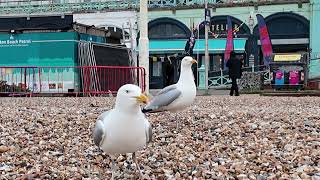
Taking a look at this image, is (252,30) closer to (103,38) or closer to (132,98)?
(103,38)

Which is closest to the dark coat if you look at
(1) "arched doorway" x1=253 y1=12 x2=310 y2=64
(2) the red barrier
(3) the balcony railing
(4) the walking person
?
(4) the walking person

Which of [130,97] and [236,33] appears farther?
[236,33]

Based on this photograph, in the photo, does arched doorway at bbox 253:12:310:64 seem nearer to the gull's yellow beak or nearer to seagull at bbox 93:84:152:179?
seagull at bbox 93:84:152:179

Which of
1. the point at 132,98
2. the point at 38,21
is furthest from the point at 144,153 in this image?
the point at 38,21

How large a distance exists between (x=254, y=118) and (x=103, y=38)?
52.4 feet

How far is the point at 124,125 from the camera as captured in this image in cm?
465

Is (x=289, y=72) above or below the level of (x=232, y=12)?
below

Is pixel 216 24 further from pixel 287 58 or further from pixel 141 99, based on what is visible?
pixel 141 99

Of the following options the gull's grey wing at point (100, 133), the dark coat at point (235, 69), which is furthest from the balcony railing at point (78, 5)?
the gull's grey wing at point (100, 133)

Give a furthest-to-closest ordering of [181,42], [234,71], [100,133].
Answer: [181,42], [234,71], [100,133]

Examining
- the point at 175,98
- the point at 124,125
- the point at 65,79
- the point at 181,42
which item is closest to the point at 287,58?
the point at 181,42

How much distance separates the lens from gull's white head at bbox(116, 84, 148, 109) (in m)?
4.53

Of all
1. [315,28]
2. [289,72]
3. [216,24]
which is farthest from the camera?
[216,24]

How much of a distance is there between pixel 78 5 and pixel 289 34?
1515cm
